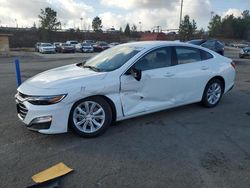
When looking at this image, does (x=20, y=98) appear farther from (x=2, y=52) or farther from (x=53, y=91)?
(x=2, y=52)

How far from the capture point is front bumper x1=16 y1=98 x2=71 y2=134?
3932mm

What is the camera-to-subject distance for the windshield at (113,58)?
4.77m

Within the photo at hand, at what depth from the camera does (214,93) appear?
606 cm

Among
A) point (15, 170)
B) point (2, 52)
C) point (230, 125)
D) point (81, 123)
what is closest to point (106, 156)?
point (81, 123)

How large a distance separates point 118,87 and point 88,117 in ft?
2.29

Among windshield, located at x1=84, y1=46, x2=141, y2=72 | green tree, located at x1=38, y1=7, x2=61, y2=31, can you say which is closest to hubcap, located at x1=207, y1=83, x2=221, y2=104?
windshield, located at x1=84, y1=46, x2=141, y2=72

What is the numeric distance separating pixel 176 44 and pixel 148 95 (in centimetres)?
134

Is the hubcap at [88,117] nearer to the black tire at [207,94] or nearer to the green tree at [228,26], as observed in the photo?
the black tire at [207,94]

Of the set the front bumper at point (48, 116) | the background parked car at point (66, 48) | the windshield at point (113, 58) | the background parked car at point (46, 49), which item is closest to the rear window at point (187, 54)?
the windshield at point (113, 58)

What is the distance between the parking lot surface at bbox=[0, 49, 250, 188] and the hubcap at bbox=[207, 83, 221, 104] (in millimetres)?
674

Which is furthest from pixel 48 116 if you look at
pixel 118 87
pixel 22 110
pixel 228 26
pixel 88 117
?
pixel 228 26

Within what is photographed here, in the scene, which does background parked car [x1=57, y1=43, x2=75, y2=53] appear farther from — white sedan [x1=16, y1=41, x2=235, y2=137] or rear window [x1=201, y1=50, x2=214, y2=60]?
rear window [x1=201, y1=50, x2=214, y2=60]

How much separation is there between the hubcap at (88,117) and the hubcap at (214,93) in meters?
2.78

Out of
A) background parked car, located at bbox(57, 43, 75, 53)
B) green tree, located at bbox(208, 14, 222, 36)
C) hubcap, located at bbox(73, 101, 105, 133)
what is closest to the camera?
hubcap, located at bbox(73, 101, 105, 133)
